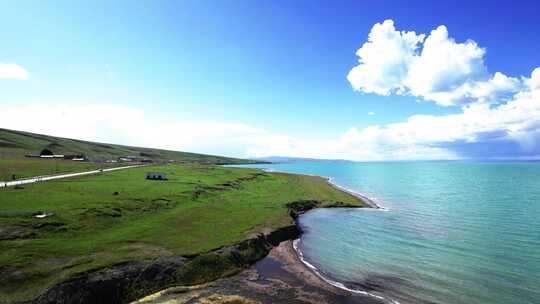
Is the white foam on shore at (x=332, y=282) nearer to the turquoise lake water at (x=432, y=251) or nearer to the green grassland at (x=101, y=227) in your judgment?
the turquoise lake water at (x=432, y=251)

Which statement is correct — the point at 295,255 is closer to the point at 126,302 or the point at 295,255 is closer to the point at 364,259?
the point at 364,259

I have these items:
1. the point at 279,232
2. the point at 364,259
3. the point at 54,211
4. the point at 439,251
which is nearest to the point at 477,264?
the point at 439,251

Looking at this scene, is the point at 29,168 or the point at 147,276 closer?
the point at 147,276

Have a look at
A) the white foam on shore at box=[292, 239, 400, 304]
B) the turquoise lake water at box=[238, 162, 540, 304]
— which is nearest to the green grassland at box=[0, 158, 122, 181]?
the white foam on shore at box=[292, 239, 400, 304]

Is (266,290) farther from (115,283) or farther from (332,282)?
(115,283)

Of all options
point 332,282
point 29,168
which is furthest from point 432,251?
point 29,168

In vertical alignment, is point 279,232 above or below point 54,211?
below

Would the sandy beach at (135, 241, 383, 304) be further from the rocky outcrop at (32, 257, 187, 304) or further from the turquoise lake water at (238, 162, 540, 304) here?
the turquoise lake water at (238, 162, 540, 304)

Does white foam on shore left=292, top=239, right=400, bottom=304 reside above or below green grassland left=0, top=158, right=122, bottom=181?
below
